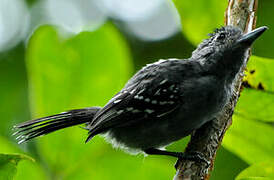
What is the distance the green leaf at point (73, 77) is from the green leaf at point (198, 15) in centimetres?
43

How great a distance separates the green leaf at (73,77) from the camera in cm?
197

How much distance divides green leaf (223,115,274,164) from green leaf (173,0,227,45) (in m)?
0.53

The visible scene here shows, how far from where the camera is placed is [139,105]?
10.9 ft

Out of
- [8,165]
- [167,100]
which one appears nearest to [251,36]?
[167,100]

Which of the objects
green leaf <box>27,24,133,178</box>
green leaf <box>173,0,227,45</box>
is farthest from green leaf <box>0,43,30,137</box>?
green leaf <box>173,0,227,45</box>

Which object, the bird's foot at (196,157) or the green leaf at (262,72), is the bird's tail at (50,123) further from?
the green leaf at (262,72)

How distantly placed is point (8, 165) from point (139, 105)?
1.97 metres

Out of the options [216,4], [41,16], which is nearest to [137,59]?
[41,16]

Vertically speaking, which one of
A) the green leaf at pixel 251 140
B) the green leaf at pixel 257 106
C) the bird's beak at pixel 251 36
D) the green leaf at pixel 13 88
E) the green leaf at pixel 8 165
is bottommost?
the green leaf at pixel 13 88

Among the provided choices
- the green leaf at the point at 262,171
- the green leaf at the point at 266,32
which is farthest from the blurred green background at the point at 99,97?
the green leaf at the point at 266,32

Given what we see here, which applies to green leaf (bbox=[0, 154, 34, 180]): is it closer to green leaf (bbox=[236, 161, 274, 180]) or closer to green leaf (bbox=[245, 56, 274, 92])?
green leaf (bbox=[236, 161, 274, 180])

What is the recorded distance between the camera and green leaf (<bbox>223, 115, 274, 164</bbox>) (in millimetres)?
2232

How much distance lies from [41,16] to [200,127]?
3171 millimetres

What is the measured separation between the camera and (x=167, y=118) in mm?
3281
